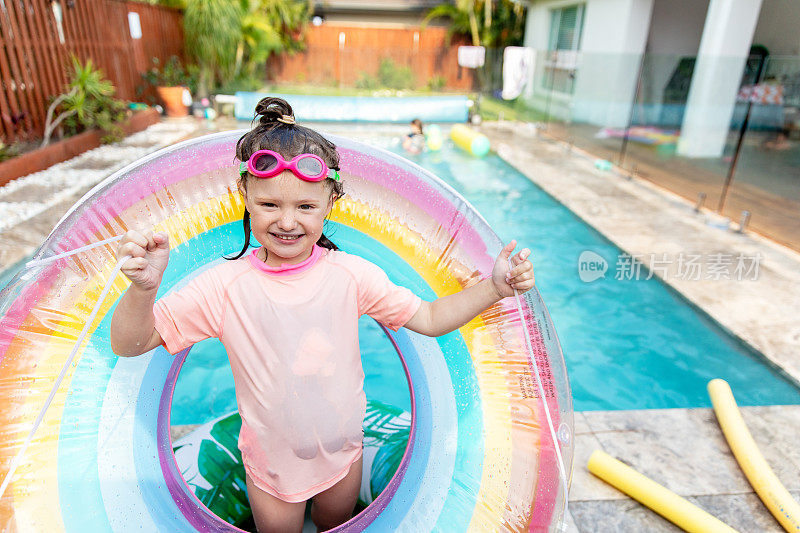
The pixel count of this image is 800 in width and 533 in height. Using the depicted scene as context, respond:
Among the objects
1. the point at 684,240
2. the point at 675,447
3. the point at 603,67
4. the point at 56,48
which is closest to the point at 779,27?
the point at 603,67

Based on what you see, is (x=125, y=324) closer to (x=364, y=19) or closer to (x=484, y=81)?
(x=484, y=81)

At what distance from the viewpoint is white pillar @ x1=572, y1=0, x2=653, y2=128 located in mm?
9508

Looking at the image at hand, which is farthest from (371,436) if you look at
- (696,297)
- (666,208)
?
(666,208)

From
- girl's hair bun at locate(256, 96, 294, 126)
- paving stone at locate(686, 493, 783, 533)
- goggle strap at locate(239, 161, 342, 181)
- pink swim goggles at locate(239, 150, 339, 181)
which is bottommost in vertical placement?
paving stone at locate(686, 493, 783, 533)

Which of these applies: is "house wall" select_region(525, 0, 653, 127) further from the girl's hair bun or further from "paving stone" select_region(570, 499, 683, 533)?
the girl's hair bun

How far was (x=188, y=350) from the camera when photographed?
1906mm

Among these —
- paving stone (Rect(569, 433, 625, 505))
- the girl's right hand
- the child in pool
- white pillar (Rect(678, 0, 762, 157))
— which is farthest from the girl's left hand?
the child in pool

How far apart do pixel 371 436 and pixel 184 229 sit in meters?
1.18

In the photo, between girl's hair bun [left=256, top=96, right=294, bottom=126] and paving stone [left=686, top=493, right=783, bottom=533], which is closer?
girl's hair bun [left=256, top=96, right=294, bottom=126]

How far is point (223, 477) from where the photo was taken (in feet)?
7.18

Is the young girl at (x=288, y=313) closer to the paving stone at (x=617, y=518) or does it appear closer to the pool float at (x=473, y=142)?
the paving stone at (x=617, y=518)

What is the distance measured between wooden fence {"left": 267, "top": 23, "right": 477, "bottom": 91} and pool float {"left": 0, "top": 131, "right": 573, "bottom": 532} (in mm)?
19528

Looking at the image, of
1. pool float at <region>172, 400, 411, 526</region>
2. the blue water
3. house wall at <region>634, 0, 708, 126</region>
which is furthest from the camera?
house wall at <region>634, 0, 708, 126</region>

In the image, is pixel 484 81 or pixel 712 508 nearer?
pixel 712 508
